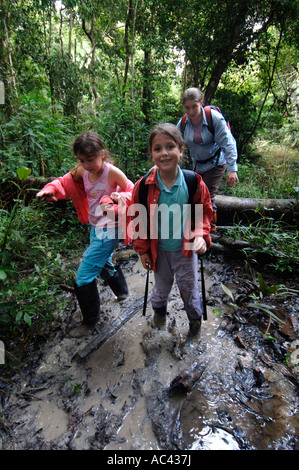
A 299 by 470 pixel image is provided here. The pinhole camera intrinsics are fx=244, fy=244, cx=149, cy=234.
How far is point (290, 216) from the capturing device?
4.15 m

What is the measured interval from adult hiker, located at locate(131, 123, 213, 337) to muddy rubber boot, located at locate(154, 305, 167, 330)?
16.2 inches

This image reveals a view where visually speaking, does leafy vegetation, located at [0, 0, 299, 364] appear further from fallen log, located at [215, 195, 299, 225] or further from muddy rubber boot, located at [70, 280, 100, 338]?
muddy rubber boot, located at [70, 280, 100, 338]

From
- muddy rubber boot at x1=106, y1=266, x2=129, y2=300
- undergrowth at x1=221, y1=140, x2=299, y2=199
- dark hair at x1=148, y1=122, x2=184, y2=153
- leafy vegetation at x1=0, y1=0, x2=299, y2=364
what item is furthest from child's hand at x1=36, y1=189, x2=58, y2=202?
undergrowth at x1=221, y1=140, x2=299, y2=199

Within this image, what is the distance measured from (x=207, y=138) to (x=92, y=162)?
1756mm

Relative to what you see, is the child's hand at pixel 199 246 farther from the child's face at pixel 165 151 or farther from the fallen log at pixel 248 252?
the fallen log at pixel 248 252

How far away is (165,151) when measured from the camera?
5.82ft

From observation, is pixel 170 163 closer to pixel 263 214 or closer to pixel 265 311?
pixel 265 311

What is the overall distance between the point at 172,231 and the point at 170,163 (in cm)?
55

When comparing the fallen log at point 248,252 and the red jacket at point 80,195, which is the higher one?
the red jacket at point 80,195

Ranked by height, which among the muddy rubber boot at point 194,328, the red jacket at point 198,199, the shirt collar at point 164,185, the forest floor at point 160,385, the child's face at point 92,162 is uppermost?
the child's face at point 92,162

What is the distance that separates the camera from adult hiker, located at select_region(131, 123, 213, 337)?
180 cm

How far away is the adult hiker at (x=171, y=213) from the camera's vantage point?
1796 mm

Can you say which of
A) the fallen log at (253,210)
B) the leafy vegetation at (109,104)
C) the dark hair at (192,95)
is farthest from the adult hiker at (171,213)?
the fallen log at (253,210)

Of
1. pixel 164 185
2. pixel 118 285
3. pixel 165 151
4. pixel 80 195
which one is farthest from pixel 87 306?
pixel 165 151
